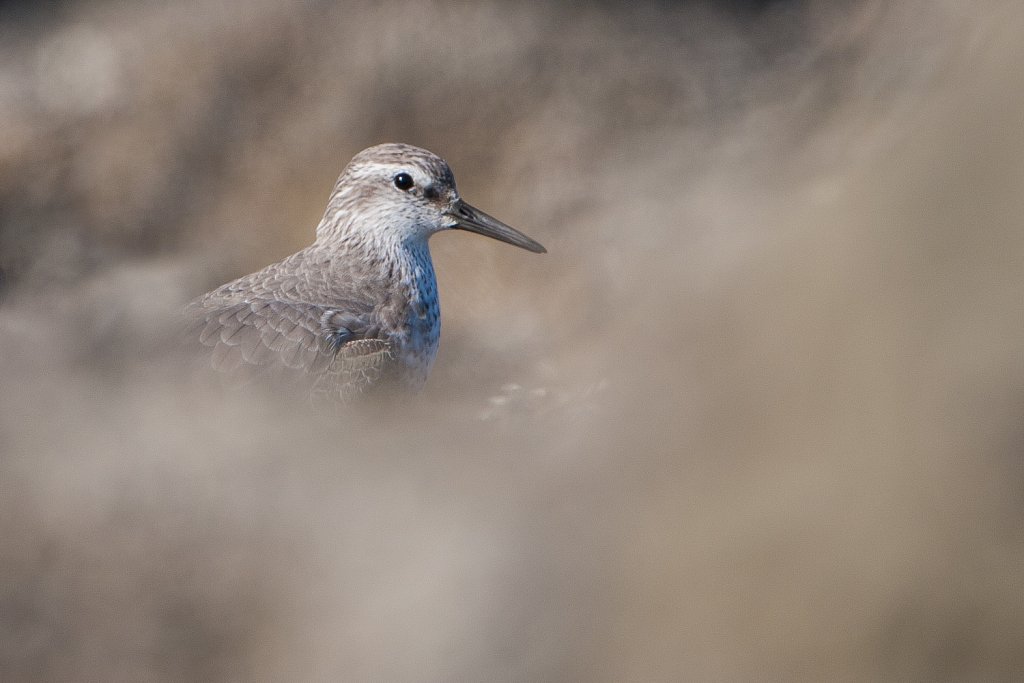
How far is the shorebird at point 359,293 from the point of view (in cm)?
274

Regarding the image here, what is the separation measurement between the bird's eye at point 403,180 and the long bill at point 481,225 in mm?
139

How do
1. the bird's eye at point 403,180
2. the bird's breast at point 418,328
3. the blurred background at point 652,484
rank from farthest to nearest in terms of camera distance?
1. the bird's eye at point 403,180
2. the bird's breast at point 418,328
3. the blurred background at point 652,484

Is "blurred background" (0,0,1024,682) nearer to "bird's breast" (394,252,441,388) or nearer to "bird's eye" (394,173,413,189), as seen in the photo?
"bird's breast" (394,252,441,388)

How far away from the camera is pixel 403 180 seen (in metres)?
3.15

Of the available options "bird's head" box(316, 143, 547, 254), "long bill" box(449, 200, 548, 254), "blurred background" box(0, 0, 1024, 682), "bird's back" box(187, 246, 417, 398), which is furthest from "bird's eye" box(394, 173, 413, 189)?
"blurred background" box(0, 0, 1024, 682)

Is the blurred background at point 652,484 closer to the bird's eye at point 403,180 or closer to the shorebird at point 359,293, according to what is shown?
the shorebird at point 359,293

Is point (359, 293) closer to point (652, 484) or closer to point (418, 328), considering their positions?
point (418, 328)

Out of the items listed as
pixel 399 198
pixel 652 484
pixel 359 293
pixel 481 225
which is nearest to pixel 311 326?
pixel 359 293

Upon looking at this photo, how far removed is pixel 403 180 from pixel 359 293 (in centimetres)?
35

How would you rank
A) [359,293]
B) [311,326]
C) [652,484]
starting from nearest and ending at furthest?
[652,484] < [311,326] < [359,293]

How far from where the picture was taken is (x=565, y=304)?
163 inches

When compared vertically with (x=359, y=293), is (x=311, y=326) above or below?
→ below

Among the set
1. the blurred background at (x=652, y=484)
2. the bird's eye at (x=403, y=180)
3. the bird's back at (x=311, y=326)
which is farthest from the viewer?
the bird's eye at (x=403, y=180)

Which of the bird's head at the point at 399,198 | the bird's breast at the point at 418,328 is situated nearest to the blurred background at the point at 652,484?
the bird's breast at the point at 418,328
